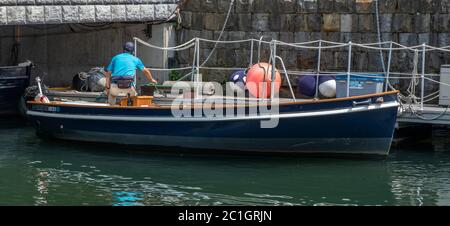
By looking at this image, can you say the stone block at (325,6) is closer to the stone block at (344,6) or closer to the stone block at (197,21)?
the stone block at (344,6)

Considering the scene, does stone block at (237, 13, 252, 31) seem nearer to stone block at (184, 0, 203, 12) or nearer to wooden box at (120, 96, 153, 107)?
stone block at (184, 0, 203, 12)

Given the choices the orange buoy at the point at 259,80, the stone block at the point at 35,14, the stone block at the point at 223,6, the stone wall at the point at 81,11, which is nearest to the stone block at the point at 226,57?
the stone block at the point at 223,6

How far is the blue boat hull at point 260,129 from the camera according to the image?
49.3ft

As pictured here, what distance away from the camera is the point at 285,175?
1452 cm

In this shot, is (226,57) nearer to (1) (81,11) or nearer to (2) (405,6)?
(1) (81,11)

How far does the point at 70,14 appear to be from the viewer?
18562mm

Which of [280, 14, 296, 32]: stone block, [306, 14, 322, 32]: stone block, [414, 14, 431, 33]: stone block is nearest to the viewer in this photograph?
[414, 14, 431, 33]: stone block

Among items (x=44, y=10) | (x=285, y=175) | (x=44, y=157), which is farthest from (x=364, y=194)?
(x=44, y=10)

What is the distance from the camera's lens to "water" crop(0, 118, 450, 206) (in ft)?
42.1

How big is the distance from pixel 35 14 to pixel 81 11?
3.44 feet

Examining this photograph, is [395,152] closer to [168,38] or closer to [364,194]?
[364,194]

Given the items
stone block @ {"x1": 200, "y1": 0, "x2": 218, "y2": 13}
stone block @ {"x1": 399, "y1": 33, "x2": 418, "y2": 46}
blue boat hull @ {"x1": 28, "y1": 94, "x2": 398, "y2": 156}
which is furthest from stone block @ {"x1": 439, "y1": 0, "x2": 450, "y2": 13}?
stone block @ {"x1": 200, "y1": 0, "x2": 218, "y2": 13}
